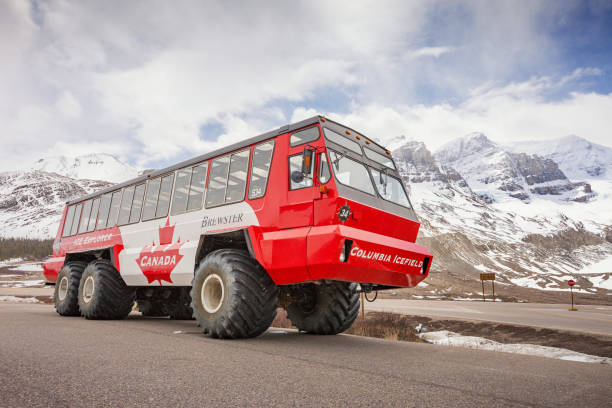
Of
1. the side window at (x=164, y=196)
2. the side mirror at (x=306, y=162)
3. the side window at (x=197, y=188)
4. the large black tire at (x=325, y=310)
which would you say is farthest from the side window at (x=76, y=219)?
the side mirror at (x=306, y=162)

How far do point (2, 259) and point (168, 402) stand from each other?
168190 mm

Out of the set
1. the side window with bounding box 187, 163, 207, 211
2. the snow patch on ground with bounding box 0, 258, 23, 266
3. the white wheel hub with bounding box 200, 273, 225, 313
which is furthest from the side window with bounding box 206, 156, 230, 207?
the snow patch on ground with bounding box 0, 258, 23, 266

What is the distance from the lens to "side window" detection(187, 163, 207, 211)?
8109 mm

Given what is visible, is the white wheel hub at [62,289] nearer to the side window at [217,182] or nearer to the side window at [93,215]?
the side window at [93,215]

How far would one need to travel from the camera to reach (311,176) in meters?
6.29

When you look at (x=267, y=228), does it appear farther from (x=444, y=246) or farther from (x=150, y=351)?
(x=444, y=246)

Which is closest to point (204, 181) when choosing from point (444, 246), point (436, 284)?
point (436, 284)

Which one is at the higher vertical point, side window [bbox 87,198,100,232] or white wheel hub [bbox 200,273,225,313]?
side window [bbox 87,198,100,232]

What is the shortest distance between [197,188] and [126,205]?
334 cm

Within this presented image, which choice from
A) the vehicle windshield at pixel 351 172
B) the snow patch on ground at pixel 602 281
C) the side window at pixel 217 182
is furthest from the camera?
the snow patch on ground at pixel 602 281

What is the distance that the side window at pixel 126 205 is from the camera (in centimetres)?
1045

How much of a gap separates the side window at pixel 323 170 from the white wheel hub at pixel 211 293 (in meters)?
2.30

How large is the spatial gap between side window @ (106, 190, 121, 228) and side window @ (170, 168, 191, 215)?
296 cm

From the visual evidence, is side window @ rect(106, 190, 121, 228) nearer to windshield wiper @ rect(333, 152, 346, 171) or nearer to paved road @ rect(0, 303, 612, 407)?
paved road @ rect(0, 303, 612, 407)
